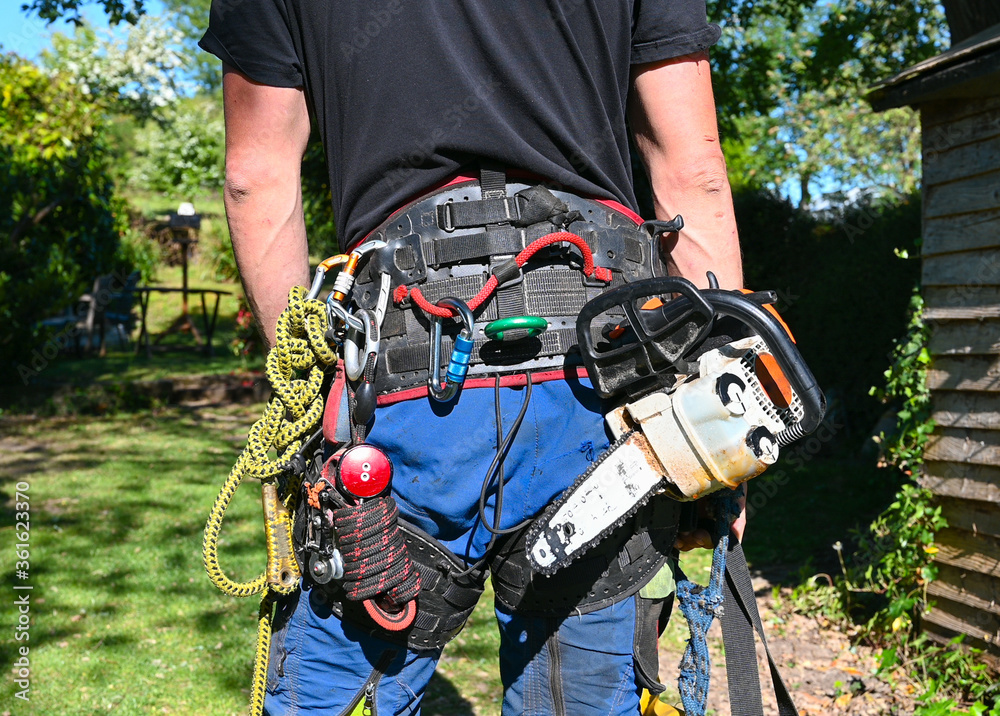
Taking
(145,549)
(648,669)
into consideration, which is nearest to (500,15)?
(648,669)

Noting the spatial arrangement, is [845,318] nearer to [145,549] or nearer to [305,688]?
[145,549]

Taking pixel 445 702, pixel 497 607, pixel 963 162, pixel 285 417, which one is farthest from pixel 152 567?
pixel 963 162

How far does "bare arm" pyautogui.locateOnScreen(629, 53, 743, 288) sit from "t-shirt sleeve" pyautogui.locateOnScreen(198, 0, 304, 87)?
2.24 feet

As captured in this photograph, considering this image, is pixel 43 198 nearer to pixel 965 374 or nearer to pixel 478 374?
pixel 965 374

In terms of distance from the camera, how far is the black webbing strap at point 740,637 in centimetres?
165

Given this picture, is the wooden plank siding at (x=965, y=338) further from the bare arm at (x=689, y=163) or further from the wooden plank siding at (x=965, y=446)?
the bare arm at (x=689, y=163)

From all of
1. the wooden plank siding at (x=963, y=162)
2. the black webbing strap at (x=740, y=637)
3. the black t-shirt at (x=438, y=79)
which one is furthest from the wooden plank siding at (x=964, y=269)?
the black t-shirt at (x=438, y=79)

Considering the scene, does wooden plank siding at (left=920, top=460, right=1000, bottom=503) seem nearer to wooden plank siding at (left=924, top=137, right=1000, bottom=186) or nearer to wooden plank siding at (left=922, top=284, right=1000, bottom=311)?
wooden plank siding at (left=922, top=284, right=1000, bottom=311)

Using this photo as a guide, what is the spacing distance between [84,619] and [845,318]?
6.18 meters

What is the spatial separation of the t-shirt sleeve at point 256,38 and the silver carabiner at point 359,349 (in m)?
0.49

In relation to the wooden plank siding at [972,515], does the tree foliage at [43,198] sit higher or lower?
higher

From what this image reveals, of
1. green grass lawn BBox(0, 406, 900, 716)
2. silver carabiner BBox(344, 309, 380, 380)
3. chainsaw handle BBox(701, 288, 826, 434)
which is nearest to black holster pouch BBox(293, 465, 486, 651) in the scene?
silver carabiner BBox(344, 309, 380, 380)

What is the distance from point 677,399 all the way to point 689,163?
0.57 m

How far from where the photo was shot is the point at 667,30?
1.57 m
